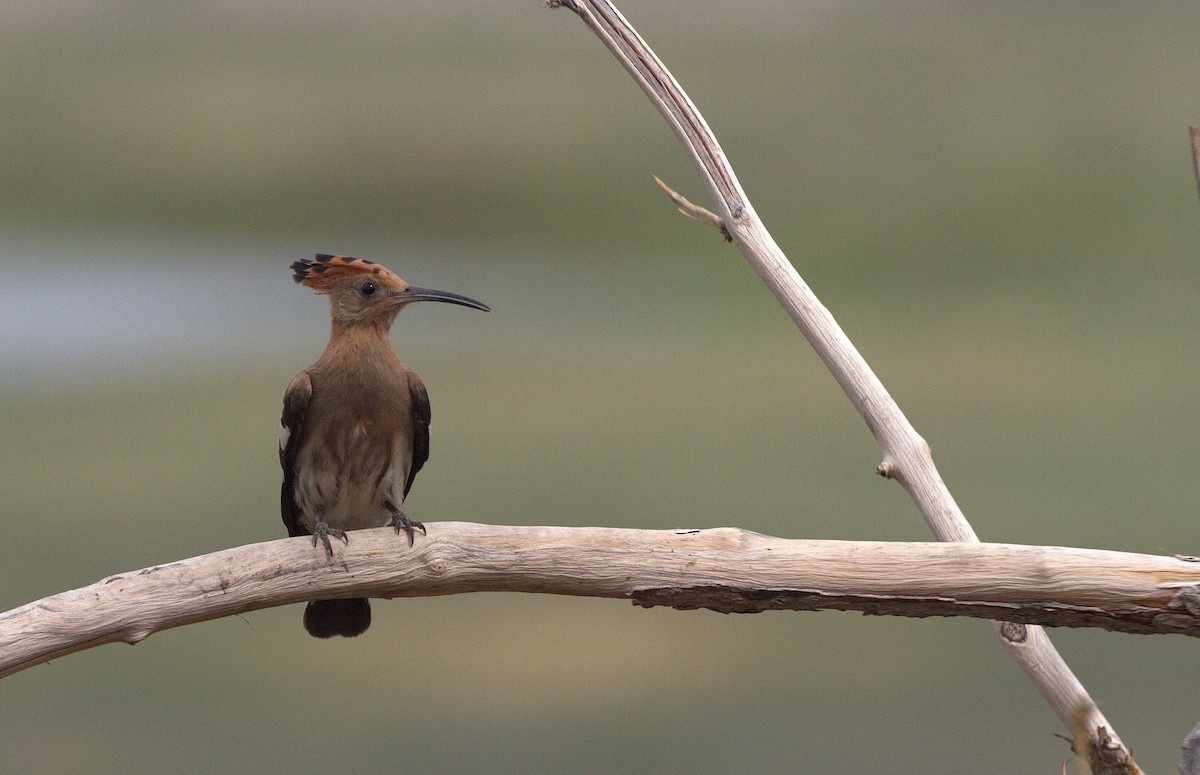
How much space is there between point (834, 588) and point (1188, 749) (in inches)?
18.8

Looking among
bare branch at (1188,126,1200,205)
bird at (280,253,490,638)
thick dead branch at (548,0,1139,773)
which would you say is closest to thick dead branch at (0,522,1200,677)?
thick dead branch at (548,0,1139,773)

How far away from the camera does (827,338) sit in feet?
5.10

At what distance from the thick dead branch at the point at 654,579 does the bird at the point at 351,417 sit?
316mm

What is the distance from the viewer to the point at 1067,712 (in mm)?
1434

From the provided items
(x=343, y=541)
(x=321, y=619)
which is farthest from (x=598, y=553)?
(x=321, y=619)

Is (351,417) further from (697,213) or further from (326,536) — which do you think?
(697,213)

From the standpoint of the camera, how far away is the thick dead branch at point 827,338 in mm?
1469

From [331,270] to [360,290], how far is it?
0.06 m

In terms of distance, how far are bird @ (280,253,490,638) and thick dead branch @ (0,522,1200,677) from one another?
1.04 ft

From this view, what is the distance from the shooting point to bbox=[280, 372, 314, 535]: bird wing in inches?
71.6

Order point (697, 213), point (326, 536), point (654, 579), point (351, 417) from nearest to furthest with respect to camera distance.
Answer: point (654, 579)
point (326, 536)
point (697, 213)
point (351, 417)

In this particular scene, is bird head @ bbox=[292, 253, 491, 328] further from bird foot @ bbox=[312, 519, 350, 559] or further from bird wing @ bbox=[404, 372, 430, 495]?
bird foot @ bbox=[312, 519, 350, 559]

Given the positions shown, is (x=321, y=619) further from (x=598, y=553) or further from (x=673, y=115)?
(x=673, y=115)

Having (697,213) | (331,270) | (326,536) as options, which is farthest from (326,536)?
(697,213)
